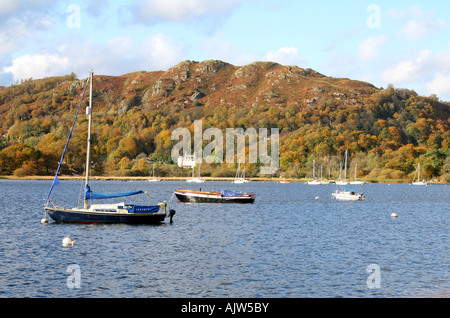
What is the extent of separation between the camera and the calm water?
99.1 ft

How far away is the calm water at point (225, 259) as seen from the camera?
99.1 ft

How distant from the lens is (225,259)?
1559 inches

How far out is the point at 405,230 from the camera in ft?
203

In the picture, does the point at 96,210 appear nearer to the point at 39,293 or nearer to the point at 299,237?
the point at 299,237

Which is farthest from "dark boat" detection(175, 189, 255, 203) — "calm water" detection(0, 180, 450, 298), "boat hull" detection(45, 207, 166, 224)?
"boat hull" detection(45, 207, 166, 224)

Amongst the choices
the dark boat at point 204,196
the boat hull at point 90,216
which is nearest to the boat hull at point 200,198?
Result: the dark boat at point 204,196

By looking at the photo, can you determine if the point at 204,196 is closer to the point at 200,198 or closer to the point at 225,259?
the point at 200,198

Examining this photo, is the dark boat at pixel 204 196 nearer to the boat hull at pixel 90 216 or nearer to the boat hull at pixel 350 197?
the boat hull at pixel 350 197

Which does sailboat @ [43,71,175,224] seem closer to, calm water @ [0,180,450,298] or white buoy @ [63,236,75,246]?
calm water @ [0,180,450,298]

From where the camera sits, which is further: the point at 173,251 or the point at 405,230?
the point at 405,230

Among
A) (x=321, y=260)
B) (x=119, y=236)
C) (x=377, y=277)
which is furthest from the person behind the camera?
(x=119, y=236)
